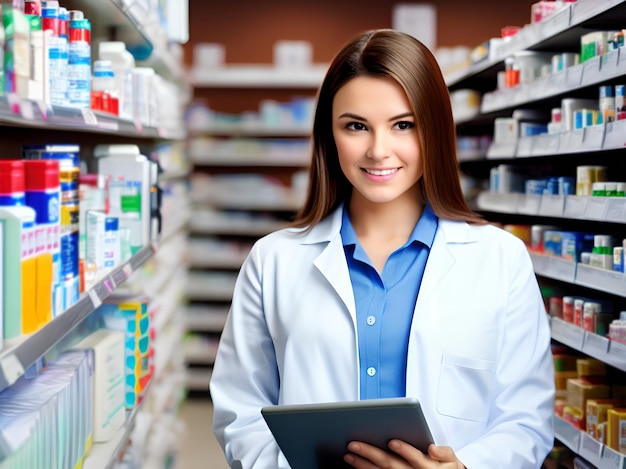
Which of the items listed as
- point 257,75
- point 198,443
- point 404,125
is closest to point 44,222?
point 404,125

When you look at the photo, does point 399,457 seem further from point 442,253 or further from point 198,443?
point 198,443

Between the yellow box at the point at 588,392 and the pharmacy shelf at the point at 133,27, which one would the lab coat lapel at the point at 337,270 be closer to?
the pharmacy shelf at the point at 133,27

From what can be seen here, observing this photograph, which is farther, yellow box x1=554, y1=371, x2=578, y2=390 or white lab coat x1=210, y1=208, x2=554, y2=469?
yellow box x1=554, y1=371, x2=578, y2=390

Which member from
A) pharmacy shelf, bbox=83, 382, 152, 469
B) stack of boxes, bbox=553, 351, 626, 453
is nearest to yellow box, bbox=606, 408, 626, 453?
stack of boxes, bbox=553, 351, 626, 453

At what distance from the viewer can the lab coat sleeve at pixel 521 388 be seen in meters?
1.85

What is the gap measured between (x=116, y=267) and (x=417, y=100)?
1.16m

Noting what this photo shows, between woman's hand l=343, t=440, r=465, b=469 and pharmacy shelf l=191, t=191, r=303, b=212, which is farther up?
pharmacy shelf l=191, t=191, r=303, b=212

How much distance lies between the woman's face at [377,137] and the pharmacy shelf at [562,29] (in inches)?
42.3

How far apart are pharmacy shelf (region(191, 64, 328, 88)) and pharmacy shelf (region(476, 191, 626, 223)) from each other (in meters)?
3.27

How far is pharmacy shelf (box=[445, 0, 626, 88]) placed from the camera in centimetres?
283

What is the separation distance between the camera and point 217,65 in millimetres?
7473

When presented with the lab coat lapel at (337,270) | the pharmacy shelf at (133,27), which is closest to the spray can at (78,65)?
the pharmacy shelf at (133,27)

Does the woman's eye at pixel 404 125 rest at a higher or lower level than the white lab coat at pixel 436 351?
→ higher

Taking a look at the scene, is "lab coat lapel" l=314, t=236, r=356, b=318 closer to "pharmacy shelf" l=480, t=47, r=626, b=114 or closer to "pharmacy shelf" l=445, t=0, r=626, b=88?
"pharmacy shelf" l=480, t=47, r=626, b=114
